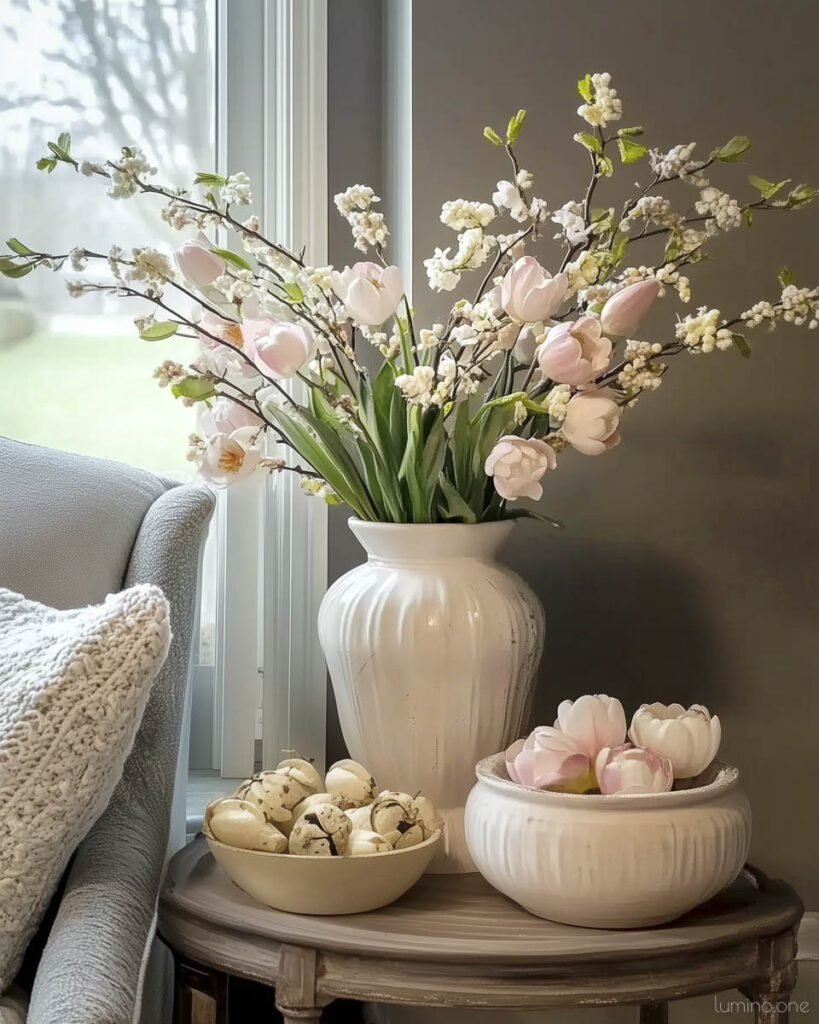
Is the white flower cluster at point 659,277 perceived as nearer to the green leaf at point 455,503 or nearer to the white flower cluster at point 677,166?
the white flower cluster at point 677,166

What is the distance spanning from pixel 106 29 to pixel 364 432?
0.79 meters

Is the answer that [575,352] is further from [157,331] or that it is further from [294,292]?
[157,331]

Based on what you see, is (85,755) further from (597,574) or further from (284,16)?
(284,16)

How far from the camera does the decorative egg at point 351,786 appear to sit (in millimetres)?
1000

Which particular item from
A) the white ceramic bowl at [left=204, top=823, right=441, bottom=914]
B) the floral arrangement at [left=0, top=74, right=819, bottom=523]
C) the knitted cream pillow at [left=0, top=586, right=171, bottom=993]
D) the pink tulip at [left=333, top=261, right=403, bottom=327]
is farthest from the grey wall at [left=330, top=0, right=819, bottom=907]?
the knitted cream pillow at [left=0, top=586, right=171, bottom=993]

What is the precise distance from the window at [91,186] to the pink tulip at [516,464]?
2.16 feet

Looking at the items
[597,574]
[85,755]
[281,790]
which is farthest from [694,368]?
[85,755]

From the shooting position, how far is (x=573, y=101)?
1.36 m

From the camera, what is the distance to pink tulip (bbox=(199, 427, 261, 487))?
1.04m

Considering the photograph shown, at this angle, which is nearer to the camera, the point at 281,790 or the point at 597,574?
the point at 281,790

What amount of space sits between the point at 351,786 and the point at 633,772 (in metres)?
0.26

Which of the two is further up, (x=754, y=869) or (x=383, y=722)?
(x=383, y=722)

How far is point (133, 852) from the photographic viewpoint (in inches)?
38.2

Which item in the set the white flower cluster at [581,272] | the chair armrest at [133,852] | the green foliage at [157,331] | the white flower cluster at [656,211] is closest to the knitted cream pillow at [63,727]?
the chair armrest at [133,852]
